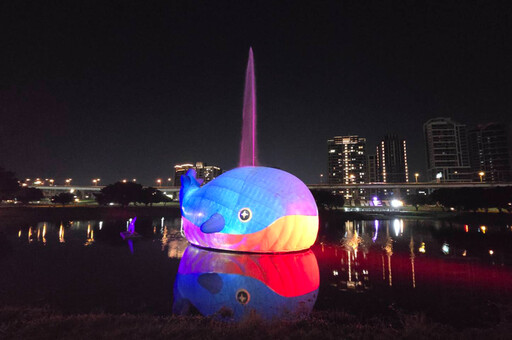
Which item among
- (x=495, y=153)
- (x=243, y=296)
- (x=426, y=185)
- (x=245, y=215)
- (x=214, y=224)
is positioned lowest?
(x=243, y=296)

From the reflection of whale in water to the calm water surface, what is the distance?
0.04 meters

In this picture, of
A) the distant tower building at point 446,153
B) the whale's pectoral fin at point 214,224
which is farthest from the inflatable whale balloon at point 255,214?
the distant tower building at point 446,153

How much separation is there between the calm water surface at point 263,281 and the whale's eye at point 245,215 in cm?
228

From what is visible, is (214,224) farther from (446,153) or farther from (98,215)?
(446,153)

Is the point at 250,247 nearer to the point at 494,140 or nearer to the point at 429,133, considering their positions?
the point at 429,133

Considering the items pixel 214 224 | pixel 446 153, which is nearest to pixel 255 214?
pixel 214 224

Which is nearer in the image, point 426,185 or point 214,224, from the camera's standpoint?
point 214,224

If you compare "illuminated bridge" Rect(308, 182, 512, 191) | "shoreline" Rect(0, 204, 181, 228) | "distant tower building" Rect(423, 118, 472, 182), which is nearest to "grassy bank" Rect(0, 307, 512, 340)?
"shoreline" Rect(0, 204, 181, 228)

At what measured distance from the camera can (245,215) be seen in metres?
16.4

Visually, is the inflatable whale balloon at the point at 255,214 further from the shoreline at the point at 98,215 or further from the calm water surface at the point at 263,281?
the shoreline at the point at 98,215

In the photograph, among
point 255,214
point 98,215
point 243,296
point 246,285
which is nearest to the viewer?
point 243,296

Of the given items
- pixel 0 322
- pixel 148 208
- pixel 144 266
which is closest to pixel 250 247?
pixel 144 266

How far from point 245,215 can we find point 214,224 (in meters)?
1.99

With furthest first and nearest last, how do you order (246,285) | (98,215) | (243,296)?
(98,215) → (246,285) → (243,296)
